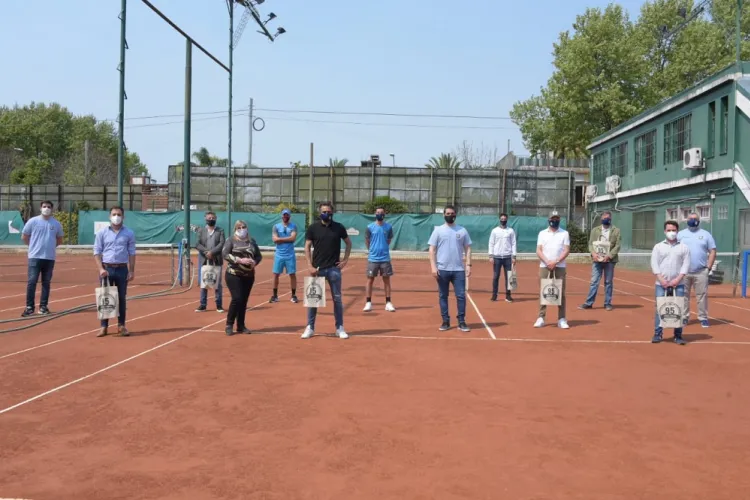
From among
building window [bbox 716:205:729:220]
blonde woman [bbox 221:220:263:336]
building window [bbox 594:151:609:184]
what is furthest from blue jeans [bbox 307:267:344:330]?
building window [bbox 594:151:609:184]

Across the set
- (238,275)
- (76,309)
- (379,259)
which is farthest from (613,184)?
(76,309)

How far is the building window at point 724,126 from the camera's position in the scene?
21.3 metres

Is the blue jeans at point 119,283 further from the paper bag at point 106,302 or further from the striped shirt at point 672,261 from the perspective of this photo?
the striped shirt at point 672,261

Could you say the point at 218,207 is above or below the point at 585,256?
above

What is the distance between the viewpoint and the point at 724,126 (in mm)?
21516

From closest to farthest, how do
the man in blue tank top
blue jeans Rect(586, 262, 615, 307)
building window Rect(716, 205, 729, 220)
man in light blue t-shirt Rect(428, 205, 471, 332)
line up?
1. man in light blue t-shirt Rect(428, 205, 471, 332)
2. blue jeans Rect(586, 262, 615, 307)
3. the man in blue tank top
4. building window Rect(716, 205, 729, 220)

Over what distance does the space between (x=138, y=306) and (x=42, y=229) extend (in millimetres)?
2480

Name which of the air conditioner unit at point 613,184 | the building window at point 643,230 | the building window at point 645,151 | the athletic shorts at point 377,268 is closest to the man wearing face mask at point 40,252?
the athletic shorts at point 377,268

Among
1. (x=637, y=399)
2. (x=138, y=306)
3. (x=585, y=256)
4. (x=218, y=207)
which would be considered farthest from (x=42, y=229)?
(x=218, y=207)

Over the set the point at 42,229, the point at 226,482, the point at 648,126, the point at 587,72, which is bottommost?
the point at 226,482

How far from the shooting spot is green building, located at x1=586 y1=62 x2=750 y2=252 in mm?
20406

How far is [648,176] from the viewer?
92.9 feet

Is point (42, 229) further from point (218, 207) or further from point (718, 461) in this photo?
point (218, 207)

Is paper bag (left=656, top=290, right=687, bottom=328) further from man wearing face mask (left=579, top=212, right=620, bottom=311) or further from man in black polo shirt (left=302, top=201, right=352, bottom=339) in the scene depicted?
man in black polo shirt (left=302, top=201, right=352, bottom=339)
